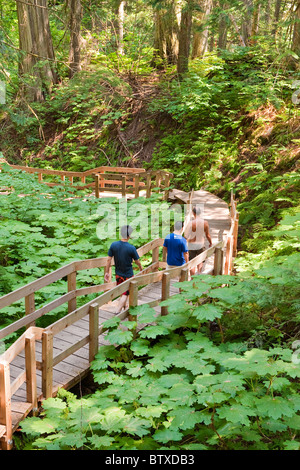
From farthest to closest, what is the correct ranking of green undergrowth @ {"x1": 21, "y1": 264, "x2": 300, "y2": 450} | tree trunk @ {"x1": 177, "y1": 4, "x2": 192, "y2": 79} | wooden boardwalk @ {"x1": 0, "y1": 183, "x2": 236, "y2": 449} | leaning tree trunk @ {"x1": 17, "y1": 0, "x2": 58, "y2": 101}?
leaning tree trunk @ {"x1": 17, "y1": 0, "x2": 58, "y2": 101}
tree trunk @ {"x1": 177, "y1": 4, "x2": 192, "y2": 79}
wooden boardwalk @ {"x1": 0, "y1": 183, "x2": 236, "y2": 449}
green undergrowth @ {"x1": 21, "y1": 264, "x2": 300, "y2": 450}

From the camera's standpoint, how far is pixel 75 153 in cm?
2059

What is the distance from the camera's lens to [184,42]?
19.5 metres

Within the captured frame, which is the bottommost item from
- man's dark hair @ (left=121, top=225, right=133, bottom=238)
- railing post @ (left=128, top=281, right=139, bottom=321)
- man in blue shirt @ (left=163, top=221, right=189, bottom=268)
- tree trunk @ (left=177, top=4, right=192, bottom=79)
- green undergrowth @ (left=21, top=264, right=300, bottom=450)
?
green undergrowth @ (left=21, top=264, right=300, bottom=450)

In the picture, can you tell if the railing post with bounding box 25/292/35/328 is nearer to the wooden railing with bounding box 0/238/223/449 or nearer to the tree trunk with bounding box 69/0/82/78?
the wooden railing with bounding box 0/238/223/449

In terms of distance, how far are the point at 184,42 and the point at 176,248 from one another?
15.6 metres

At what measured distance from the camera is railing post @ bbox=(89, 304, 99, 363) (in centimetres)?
532

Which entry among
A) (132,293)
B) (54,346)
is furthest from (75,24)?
(54,346)

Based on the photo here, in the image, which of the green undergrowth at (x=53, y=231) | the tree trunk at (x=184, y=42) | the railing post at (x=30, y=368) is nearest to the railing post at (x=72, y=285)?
the green undergrowth at (x=53, y=231)

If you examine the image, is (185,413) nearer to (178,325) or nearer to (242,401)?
(242,401)

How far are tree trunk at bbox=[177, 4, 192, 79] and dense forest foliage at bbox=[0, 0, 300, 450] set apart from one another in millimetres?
72

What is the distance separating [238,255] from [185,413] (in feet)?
24.7

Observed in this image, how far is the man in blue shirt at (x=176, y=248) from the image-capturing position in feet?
23.5

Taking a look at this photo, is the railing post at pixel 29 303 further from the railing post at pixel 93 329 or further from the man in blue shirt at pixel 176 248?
the man in blue shirt at pixel 176 248

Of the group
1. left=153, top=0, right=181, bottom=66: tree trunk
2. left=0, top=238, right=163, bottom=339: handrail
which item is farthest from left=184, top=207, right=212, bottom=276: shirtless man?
left=153, top=0, right=181, bottom=66: tree trunk
